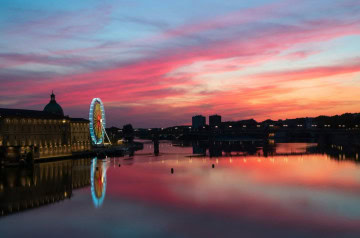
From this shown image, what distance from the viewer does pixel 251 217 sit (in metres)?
44.4

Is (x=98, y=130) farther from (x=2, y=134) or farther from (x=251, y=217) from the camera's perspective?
(x=251, y=217)

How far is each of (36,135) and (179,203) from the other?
2746 inches

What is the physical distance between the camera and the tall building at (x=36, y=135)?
90.7 metres

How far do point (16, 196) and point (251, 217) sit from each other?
30.5 meters

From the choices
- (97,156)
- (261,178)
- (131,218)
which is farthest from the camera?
(97,156)

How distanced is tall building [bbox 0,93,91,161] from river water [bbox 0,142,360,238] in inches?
370

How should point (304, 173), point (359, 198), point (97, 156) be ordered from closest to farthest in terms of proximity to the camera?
point (359, 198) → point (304, 173) → point (97, 156)

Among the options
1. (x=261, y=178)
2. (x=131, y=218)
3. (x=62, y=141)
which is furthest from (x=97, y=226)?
(x=62, y=141)

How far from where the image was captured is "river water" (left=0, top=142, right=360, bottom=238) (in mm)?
39438

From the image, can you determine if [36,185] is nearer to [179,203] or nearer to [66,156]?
[179,203]

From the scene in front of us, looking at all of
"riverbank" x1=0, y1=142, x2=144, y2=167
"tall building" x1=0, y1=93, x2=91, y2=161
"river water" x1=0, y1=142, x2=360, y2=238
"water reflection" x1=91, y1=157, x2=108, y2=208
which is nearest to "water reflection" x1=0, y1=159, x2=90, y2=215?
"river water" x1=0, y1=142, x2=360, y2=238

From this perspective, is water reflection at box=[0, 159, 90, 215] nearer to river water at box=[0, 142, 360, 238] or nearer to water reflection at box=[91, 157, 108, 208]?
river water at box=[0, 142, 360, 238]

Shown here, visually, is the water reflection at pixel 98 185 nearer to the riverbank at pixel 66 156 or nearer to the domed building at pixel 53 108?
the riverbank at pixel 66 156

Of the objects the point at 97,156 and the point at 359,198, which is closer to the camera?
the point at 359,198
